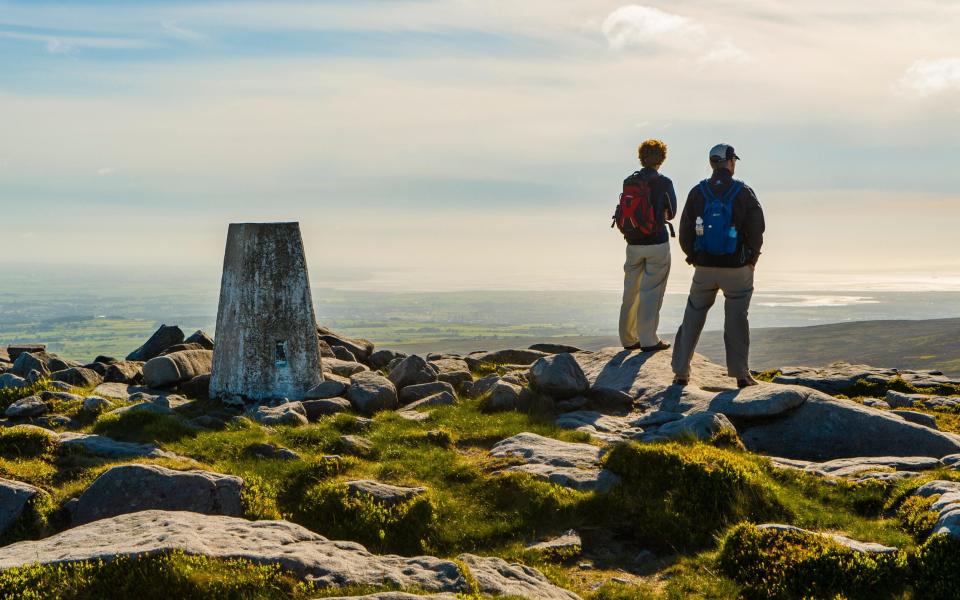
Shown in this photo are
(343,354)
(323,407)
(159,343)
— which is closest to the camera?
(323,407)

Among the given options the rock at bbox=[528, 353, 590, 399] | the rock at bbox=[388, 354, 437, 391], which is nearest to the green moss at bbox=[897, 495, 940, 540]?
the rock at bbox=[528, 353, 590, 399]

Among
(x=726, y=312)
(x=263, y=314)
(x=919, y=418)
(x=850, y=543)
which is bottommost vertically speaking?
(x=850, y=543)

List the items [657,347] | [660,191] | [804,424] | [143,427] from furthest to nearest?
[657,347] < [660,191] < [804,424] < [143,427]

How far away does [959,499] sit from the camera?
10.1 meters

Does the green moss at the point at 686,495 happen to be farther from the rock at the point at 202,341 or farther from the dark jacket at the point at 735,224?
the rock at the point at 202,341

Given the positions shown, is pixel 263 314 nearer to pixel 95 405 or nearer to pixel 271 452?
pixel 95 405

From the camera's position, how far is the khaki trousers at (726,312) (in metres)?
16.1

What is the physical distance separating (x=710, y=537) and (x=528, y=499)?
246cm

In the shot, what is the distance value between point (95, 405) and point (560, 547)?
32.4 feet

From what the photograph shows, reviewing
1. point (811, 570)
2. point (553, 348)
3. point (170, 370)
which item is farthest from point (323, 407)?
point (553, 348)

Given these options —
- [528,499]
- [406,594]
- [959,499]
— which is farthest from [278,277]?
[959,499]

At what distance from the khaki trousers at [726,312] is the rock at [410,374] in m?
5.63

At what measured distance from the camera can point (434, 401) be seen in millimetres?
17109

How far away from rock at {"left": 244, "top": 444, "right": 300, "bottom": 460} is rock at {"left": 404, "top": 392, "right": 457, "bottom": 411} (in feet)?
13.4
